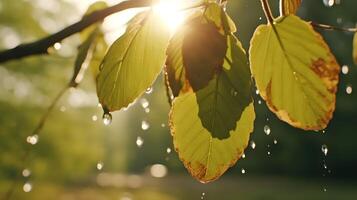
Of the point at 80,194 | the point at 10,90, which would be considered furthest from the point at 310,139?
the point at 10,90

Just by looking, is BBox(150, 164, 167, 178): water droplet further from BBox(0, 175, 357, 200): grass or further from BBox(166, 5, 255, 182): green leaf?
BBox(166, 5, 255, 182): green leaf

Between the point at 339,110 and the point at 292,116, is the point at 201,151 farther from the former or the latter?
the point at 339,110

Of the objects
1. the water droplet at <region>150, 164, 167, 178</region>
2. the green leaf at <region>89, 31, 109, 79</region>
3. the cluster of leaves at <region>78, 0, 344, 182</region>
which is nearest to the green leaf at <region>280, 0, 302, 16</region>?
the cluster of leaves at <region>78, 0, 344, 182</region>

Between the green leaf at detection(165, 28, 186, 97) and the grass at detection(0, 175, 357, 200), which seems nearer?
the green leaf at detection(165, 28, 186, 97)

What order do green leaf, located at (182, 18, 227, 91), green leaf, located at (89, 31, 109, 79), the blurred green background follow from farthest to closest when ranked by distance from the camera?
the blurred green background < green leaf, located at (89, 31, 109, 79) < green leaf, located at (182, 18, 227, 91)

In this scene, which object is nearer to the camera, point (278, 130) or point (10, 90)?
point (10, 90)

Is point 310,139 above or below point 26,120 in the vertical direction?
below
